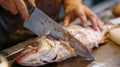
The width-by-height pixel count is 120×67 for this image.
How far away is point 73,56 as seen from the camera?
2.56ft

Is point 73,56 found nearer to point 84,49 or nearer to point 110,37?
point 84,49

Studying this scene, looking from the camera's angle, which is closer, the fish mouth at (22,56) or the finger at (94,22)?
the fish mouth at (22,56)

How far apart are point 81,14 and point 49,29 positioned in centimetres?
26

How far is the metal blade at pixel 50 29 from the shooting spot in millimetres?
684

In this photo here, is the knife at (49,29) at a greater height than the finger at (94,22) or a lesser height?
lesser

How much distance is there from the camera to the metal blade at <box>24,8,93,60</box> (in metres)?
0.68

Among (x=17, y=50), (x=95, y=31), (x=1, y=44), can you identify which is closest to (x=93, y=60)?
(x=95, y=31)

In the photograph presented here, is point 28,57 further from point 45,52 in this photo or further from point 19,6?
point 19,6

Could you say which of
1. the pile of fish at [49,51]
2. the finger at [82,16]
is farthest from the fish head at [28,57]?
the finger at [82,16]

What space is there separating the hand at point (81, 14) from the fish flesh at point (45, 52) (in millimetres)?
186

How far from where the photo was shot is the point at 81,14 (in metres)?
0.94

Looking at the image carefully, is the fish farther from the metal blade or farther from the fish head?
the fish head

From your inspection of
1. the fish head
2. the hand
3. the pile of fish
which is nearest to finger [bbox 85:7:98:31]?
the hand

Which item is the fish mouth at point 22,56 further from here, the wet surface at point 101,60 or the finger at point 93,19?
the finger at point 93,19
